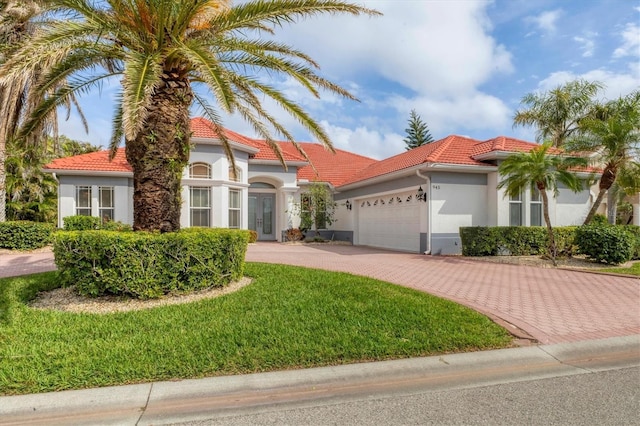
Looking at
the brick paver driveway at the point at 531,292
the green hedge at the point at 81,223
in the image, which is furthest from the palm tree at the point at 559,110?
the green hedge at the point at 81,223

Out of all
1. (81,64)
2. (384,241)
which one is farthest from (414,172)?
(81,64)

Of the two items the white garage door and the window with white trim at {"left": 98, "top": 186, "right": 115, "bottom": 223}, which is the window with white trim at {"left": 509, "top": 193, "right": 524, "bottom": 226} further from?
the window with white trim at {"left": 98, "top": 186, "right": 115, "bottom": 223}

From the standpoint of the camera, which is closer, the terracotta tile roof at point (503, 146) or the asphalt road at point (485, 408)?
the asphalt road at point (485, 408)

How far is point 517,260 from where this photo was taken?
43.1ft

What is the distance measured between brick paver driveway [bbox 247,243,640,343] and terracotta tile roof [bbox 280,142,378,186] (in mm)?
11261

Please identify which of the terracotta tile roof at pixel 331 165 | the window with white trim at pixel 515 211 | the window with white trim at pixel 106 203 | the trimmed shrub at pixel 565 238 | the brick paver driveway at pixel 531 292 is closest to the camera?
the brick paver driveway at pixel 531 292

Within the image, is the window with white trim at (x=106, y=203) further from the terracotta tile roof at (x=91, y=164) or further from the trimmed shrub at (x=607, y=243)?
the trimmed shrub at (x=607, y=243)

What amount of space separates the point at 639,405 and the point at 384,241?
15.5 metres

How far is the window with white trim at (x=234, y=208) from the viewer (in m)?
18.5

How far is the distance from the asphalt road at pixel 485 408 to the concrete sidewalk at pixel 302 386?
13cm

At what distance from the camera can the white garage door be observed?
16469 millimetres

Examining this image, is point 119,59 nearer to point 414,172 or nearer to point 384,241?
point 414,172

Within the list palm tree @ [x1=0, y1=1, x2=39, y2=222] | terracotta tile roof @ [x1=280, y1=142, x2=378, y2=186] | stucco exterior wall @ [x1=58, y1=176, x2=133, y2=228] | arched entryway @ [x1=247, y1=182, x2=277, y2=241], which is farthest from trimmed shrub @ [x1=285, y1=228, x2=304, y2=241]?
palm tree @ [x1=0, y1=1, x2=39, y2=222]

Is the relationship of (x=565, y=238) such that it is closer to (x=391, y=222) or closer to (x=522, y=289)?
(x=391, y=222)
